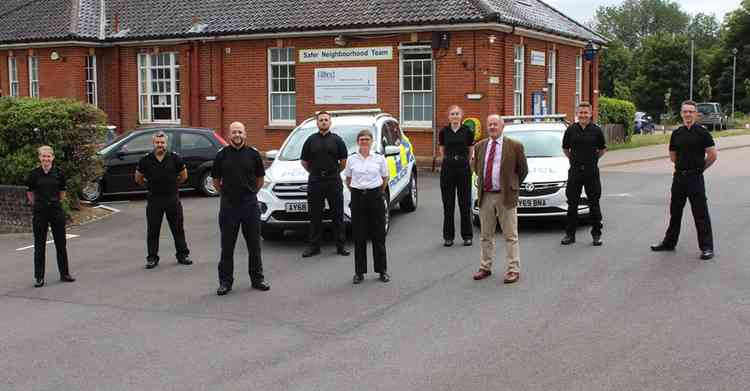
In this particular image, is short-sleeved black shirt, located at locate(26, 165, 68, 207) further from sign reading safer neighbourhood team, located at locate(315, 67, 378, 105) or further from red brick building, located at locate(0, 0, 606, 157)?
sign reading safer neighbourhood team, located at locate(315, 67, 378, 105)

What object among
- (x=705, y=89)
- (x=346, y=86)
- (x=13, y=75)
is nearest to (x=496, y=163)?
(x=346, y=86)

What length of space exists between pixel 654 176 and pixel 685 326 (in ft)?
49.0

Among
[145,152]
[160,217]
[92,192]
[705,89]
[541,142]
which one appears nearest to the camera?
[160,217]

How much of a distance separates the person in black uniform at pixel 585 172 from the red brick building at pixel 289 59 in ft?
39.0

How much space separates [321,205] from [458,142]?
6.61ft

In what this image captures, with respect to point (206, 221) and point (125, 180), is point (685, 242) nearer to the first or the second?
point (206, 221)

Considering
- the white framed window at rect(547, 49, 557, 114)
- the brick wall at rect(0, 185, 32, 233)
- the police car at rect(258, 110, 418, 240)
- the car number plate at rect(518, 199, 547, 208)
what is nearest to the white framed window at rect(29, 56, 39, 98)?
the brick wall at rect(0, 185, 32, 233)

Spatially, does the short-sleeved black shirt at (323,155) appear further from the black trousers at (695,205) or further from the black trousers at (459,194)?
the black trousers at (695,205)

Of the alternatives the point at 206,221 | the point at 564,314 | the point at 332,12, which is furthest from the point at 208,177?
the point at 564,314

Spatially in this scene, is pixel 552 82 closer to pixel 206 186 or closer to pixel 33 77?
pixel 206 186

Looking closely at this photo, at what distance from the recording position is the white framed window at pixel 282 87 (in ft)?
88.5

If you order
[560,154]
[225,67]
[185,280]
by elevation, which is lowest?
[185,280]

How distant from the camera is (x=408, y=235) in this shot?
1315 centimetres

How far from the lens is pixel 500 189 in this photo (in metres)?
9.69
